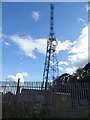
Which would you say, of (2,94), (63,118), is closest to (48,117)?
(63,118)

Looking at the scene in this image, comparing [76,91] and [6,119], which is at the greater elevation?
[76,91]

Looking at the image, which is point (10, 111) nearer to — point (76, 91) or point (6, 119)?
point (6, 119)

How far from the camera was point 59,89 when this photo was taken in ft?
44.7

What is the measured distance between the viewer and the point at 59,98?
13734 millimetres

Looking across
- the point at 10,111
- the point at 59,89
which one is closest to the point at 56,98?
the point at 59,89

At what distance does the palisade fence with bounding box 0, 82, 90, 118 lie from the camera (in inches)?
527

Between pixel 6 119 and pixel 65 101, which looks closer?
pixel 6 119

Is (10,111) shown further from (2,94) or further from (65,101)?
(65,101)

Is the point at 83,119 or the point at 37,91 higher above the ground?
the point at 37,91

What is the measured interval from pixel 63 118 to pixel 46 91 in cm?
153

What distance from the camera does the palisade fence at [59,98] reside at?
13.4m

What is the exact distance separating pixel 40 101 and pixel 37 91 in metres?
0.55

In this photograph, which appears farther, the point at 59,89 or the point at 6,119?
the point at 59,89

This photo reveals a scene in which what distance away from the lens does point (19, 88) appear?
539 inches
